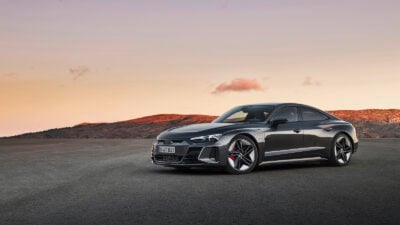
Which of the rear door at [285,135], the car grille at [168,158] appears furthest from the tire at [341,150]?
the car grille at [168,158]

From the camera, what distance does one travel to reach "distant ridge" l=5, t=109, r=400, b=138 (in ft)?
119

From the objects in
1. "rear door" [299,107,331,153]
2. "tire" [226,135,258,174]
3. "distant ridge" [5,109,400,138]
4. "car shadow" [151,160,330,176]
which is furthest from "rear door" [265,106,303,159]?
"distant ridge" [5,109,400,138]

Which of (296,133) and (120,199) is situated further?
(296,133)

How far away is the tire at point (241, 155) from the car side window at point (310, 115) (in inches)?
78.1

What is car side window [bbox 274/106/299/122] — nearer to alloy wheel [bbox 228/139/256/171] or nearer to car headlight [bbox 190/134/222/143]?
alloy wheel [bbox 228/139/256/171]

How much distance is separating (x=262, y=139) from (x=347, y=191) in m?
3.38

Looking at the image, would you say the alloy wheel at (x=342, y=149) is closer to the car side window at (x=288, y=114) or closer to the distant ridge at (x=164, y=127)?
the car side window at (x=288, y=114)

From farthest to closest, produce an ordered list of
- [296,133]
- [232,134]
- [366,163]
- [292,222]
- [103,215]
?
[366,163], [296,133], [232,134], [103,215], [292,222]

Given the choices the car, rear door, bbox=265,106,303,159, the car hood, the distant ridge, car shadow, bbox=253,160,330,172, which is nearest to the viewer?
the car

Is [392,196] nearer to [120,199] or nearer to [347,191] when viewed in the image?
[347,191]

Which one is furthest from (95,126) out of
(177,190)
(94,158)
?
(177,190)

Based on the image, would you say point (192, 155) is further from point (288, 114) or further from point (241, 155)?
point (288, 114)

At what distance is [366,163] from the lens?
15.2 metres

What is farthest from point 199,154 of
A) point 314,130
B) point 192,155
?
point 314,130
